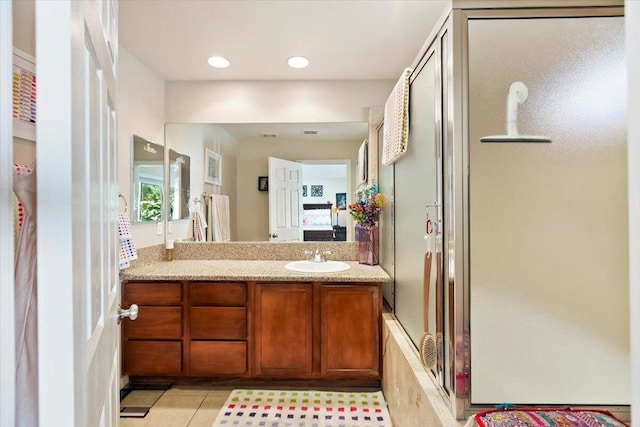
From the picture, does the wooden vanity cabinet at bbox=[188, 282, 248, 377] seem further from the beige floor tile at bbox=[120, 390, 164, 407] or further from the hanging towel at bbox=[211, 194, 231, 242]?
the hanging towel at bbox=[211, 194, 231, 242]

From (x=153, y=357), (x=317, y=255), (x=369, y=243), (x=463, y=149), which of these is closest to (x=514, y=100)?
(x=463, y=149)

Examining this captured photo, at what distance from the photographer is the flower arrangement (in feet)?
8.07

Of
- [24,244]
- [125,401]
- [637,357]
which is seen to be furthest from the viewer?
[125,401]

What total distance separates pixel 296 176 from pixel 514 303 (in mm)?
1931

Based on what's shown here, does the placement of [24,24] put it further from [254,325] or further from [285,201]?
[285,201]

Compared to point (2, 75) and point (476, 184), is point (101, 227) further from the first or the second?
point (476, 184)

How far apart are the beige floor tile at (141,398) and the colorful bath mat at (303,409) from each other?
0.51m

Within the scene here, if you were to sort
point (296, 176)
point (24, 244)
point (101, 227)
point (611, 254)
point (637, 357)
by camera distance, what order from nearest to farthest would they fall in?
point (637, 357) < point (24, 244) < point (101, 227) < point (611, 254) < point (296, 176)

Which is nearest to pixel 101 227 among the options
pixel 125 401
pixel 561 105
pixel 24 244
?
pixel 24 244

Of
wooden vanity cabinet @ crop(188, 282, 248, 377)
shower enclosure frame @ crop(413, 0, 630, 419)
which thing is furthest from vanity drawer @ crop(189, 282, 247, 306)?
shower enclosure frame @ crop(413, 0, 630, 419)

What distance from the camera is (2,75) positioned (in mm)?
518

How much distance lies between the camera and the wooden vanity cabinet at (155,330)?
89.1 inches

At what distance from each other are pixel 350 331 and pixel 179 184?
182 centimetres

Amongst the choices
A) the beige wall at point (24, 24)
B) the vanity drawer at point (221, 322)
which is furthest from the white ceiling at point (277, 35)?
the vanity drawer at point (221, 322)
